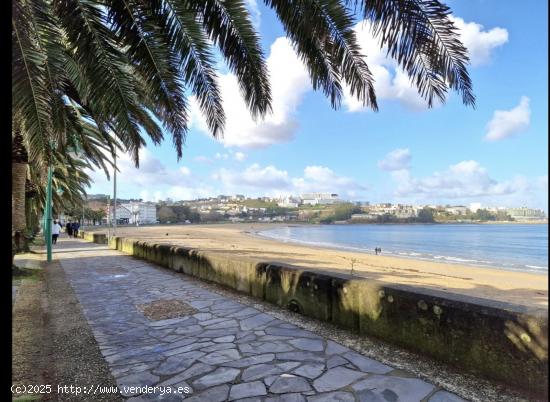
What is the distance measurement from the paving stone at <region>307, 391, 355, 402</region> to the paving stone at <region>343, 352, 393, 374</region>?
51 cm

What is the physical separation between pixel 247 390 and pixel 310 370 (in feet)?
2.18


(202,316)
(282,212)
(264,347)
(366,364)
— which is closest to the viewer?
(366,364)

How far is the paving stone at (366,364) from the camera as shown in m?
3.51

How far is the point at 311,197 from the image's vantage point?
19138 cm

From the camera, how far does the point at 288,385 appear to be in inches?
130

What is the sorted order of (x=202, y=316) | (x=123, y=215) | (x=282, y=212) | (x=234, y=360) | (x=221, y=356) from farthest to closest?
(x=282, y=212) → (x=123, y=215) → (x=202, y=316) → (x=221, y=356) → (x=234, y=360)

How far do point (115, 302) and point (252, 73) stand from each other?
464 cm

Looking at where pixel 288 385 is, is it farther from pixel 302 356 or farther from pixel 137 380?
pixel 137 380

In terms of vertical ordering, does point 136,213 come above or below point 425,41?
below

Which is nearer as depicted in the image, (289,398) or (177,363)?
(289,398)

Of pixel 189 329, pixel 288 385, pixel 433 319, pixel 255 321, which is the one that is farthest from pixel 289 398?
pixel 189 329

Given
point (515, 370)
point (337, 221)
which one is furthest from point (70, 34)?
point (337, 221)

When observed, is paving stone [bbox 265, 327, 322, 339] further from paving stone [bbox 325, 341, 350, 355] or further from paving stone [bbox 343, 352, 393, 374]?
paving stone [bbox 343, 352, 393, 374]

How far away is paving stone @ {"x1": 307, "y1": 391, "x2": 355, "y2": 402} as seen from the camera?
301 centimetres
